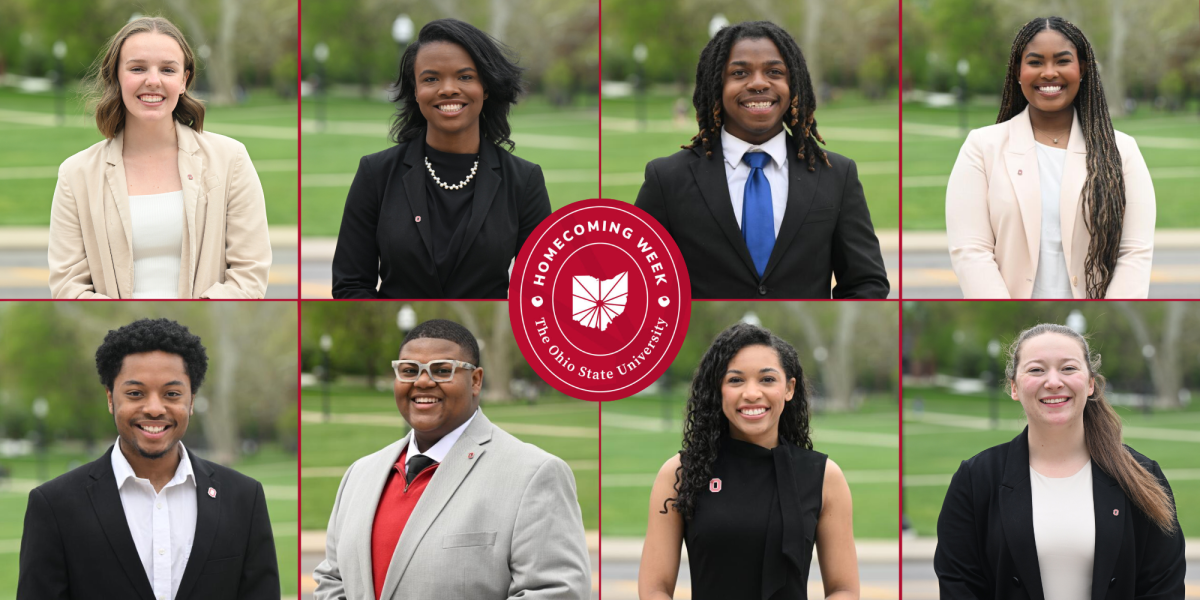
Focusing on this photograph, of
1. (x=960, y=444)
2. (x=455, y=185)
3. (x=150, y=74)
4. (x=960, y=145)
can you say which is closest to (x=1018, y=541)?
(x=455, y=185)

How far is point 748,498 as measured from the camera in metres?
5.18

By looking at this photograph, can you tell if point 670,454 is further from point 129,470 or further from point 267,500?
point 129,470

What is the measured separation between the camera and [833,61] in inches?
1224

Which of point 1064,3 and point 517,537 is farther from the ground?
point 1064,3

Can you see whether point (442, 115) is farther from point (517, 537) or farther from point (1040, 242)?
point (1040, 242)

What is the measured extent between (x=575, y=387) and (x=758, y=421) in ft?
4.56

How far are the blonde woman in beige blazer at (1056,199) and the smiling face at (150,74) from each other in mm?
3603

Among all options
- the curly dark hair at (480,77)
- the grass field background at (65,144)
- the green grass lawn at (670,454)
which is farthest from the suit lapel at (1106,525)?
the grass field background at (65,144)

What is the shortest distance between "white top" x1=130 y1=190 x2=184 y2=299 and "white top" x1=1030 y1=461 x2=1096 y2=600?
13.4ft

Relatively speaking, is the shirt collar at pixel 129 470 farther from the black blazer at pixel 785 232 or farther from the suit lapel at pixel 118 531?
the black blazer at pixel 785 232

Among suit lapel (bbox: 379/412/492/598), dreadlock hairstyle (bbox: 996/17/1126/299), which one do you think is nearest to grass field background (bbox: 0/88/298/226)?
suit lapel (bbox: 379/412/492/598)

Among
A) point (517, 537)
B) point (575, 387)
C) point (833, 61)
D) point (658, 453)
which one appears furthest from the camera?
point (833, 61)

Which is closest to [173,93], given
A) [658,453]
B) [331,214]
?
[331,214]

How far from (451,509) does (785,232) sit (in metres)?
1.91
